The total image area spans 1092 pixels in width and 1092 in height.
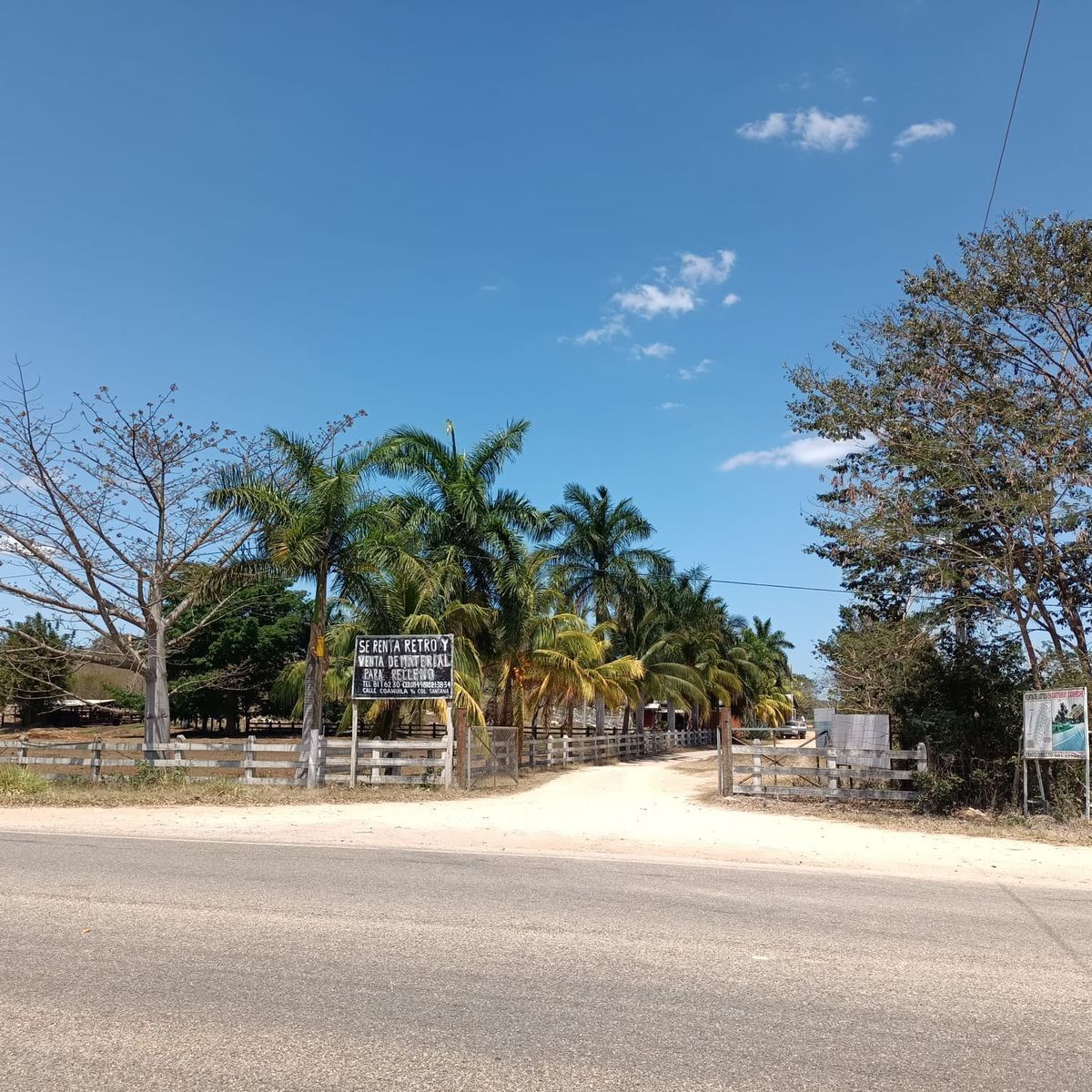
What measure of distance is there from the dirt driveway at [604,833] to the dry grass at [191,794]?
605 millimetres

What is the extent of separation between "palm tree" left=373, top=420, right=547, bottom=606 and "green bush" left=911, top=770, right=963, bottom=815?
41.4ft

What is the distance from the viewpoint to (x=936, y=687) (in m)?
17.5

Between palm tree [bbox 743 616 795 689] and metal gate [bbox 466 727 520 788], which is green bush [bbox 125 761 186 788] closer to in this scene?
metal gate [bbox 466 727 520 788]

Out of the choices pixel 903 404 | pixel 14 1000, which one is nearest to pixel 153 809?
pixel 14 1000

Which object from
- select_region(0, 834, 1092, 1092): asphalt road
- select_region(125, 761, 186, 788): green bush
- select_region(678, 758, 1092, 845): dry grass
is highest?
select_region(0, 834, 1092, 1092): asphalt road

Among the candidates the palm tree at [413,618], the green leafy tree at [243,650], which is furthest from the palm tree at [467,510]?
the green leafy tree at [243,650]

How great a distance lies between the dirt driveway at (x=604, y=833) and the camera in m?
12.0

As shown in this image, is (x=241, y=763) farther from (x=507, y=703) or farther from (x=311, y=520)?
(x=507, y=703)

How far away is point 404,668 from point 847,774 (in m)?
9.53

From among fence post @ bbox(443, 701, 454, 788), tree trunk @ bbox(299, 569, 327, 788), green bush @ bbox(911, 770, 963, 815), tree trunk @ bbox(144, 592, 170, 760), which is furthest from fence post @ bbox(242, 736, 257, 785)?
green bush @ bbox(911, 770, 963, 815)

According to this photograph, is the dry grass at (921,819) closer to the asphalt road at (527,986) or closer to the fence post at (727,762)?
the fence post at (727,762)

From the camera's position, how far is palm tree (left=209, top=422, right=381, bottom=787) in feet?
67.5

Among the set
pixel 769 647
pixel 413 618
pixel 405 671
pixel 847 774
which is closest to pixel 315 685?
pixel 405 671

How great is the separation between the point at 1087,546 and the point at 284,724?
57316mm
